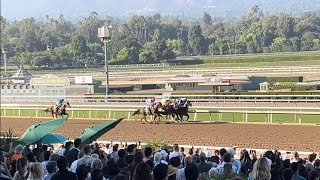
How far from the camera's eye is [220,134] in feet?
50.2

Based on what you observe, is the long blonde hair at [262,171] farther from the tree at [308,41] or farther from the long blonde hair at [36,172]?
the tree at [308,41]

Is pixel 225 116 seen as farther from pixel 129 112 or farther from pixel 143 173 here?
pixel 143 173

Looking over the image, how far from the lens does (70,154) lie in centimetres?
687

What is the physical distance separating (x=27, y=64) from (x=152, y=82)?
35.7 metres

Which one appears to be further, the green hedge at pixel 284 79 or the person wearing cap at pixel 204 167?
the green hedge at pixel 284 79

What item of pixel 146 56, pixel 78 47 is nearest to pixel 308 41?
pixel 146 56

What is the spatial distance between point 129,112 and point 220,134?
239 inches

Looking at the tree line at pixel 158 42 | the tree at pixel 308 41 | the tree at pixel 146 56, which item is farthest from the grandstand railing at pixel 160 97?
the tree at pixel 308 41

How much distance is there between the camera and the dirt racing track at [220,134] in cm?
1345

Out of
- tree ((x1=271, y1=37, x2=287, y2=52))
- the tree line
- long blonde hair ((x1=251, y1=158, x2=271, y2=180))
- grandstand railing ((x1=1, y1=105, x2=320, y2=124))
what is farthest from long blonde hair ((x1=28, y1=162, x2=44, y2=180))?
tree ((x1=271, y1=37, x2=287, y2=52))

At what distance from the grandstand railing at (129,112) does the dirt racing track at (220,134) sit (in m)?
1.22

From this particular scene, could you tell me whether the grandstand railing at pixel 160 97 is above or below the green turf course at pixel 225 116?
above

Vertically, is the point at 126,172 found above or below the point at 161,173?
below

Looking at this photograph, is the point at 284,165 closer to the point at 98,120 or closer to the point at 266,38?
the point at 98,120
